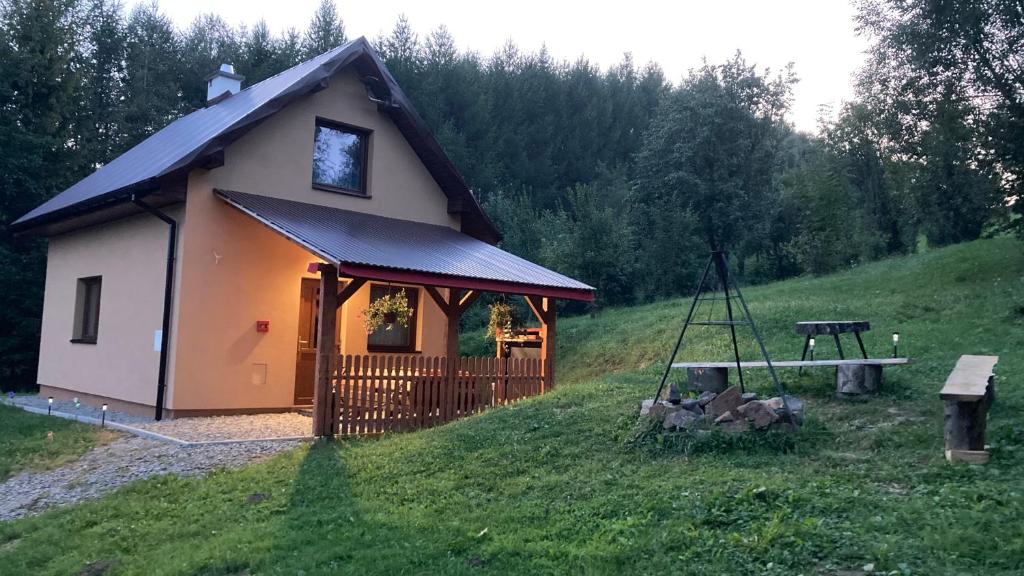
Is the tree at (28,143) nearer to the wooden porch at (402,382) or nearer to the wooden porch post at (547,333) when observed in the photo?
the wooden porch at (402,382)

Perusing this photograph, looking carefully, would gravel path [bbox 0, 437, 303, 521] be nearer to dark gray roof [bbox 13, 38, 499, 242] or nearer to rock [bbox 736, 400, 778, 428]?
dark gray roof [bbox 13, 38, 499, 242]

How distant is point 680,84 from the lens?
116 feet

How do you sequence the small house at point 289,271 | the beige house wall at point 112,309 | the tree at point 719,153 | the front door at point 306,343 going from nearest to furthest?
the small house at point 289,271 < the beige house wall at point 112,309 < the front door at point 306,343 < the tree at point 719,153

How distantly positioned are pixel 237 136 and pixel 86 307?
5.35m

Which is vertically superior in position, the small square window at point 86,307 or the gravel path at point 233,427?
the small square window at point 86,307

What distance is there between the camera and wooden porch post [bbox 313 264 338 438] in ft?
30.6

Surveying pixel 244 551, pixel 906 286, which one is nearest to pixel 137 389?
pixel 244 551

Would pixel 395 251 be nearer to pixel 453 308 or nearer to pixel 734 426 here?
pixel 453 308

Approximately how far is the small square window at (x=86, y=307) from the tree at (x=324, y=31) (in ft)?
71.9

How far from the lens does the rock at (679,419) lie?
263 inches

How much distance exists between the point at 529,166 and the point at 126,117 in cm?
1901

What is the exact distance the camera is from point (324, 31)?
34.2 meters

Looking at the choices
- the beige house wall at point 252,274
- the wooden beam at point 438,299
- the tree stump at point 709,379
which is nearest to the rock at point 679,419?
the tree stump at point 709,379

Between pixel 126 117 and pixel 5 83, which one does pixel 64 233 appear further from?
pixel 126 117
